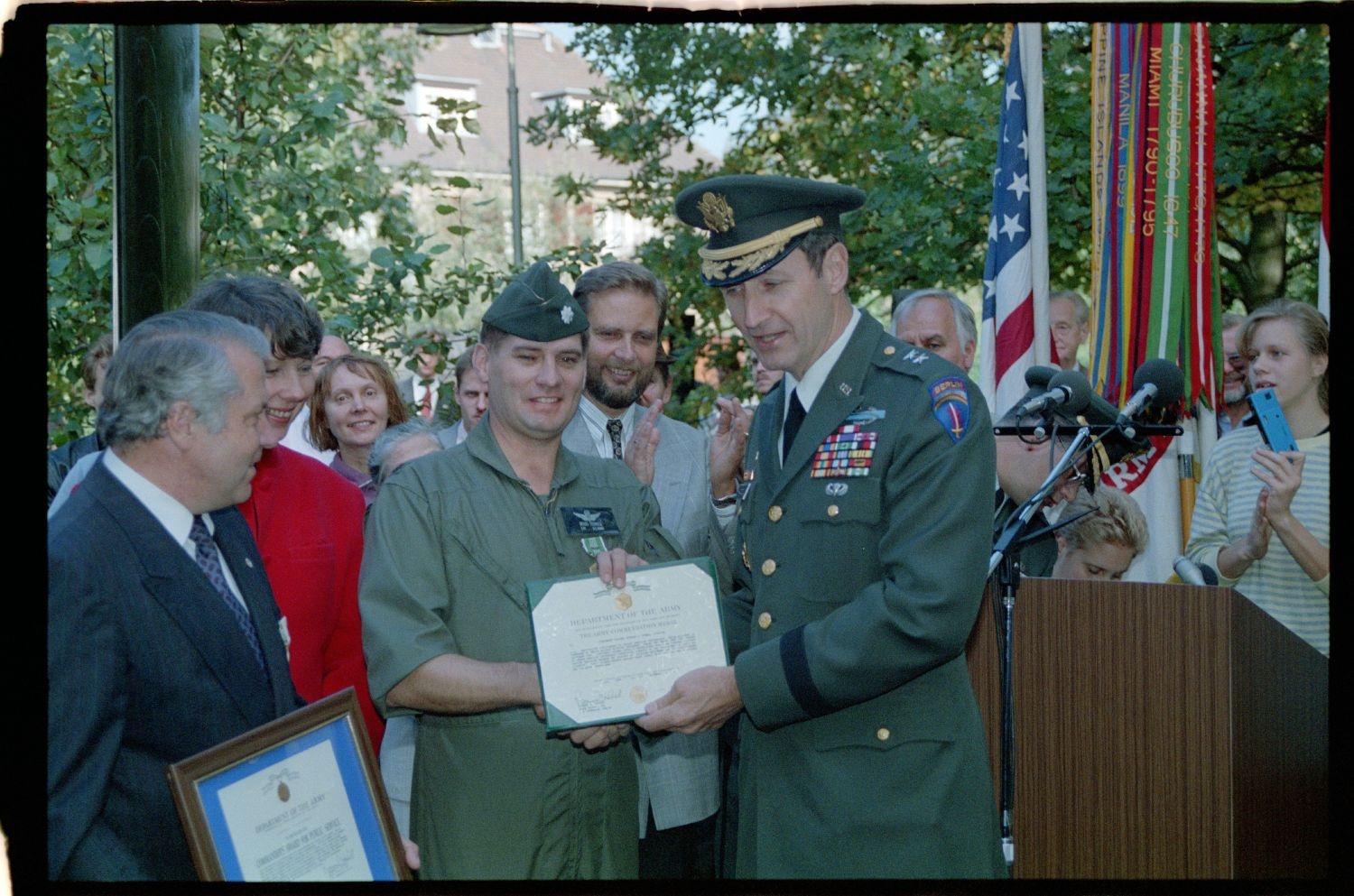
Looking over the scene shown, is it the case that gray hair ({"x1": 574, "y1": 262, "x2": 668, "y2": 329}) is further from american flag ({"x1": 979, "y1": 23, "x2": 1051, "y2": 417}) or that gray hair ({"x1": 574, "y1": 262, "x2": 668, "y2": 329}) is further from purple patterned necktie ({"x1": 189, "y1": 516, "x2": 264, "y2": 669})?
american flag ({"x1": 979, "y1": 23, "x2": 1051, "y2": 417})

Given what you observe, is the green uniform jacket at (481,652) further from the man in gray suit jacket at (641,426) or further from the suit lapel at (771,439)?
the man in gray suit jacket at (641,426)

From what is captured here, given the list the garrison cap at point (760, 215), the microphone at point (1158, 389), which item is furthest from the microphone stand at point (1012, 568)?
the garrison cap at point (760, 215)

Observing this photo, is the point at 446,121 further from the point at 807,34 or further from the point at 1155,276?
the point at 807,34

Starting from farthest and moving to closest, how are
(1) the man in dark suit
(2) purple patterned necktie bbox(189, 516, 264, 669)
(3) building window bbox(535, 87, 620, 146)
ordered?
1. (3) building window bbox(535, 87, 620, 146)
2. (2) purple patterned necktie bbox(189, 516, 264, 669)
3. (1) the man in dark suit

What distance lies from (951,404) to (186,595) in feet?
5.44

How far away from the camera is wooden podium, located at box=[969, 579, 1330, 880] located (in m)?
3.41

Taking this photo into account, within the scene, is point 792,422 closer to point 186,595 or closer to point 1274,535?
point 186,595

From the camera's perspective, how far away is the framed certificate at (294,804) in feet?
8.63

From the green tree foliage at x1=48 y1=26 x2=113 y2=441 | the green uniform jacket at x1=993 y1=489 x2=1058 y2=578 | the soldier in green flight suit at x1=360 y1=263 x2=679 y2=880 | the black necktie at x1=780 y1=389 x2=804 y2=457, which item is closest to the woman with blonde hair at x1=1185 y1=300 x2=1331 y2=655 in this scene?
the green uniform jacket at x1=993 y1=489 x2=1058 y2=578

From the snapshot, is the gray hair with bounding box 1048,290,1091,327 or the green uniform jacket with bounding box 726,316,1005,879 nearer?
the green uniform jacket with bounding box 726,316,1005,879

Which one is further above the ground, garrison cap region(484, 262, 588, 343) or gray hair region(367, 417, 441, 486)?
garrison cap region(484, 262, 588, 343)

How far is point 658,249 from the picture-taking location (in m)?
12.6

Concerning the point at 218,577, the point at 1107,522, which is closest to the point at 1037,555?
the point at 1107,522

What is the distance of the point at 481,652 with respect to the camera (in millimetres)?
3340
